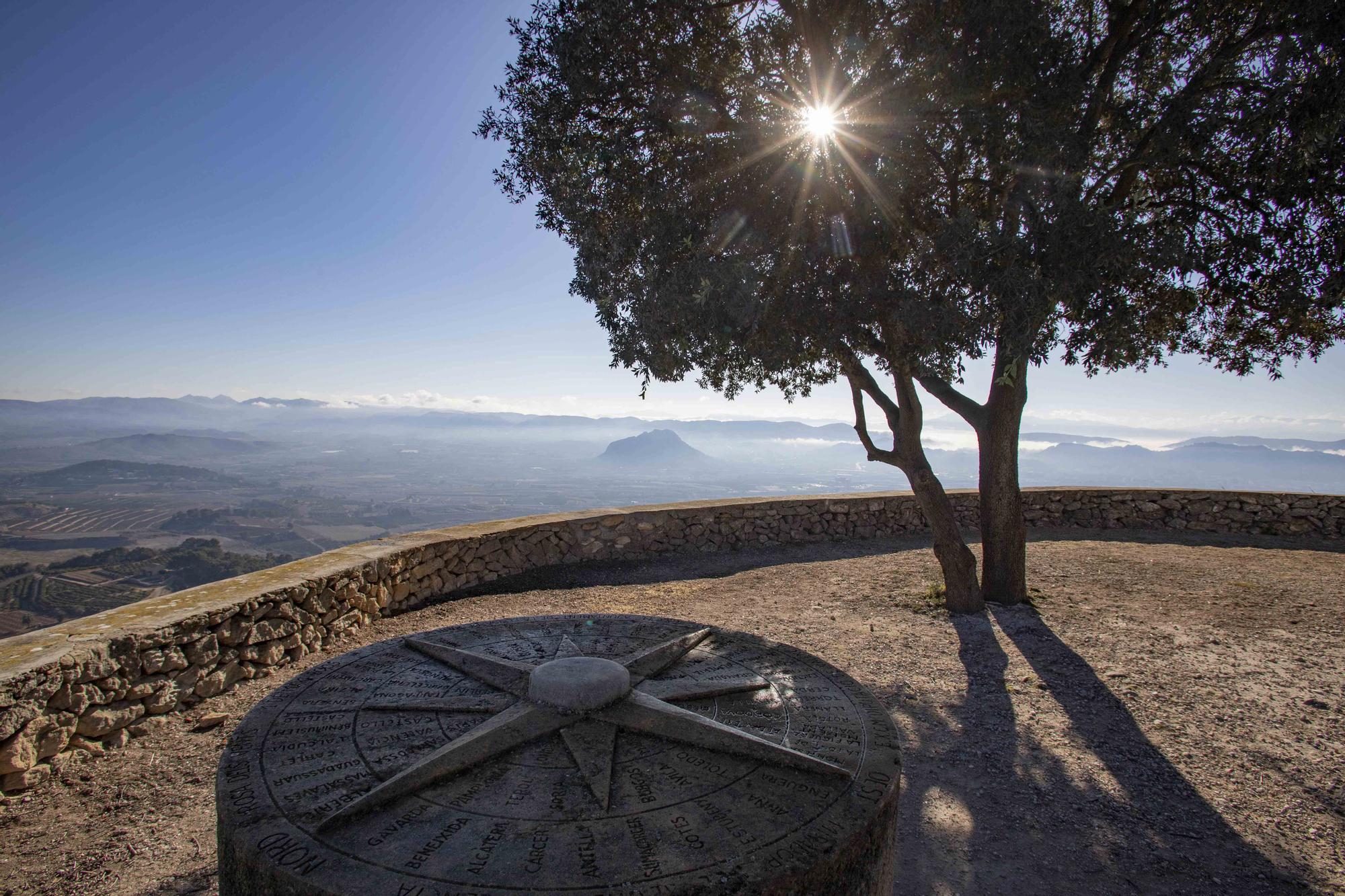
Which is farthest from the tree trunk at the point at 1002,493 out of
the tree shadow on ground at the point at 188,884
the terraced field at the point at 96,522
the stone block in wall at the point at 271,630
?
the terraced field at the point at 96,522

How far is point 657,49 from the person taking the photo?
23.5 feet

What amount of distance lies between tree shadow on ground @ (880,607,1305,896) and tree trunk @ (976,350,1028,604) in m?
2.71

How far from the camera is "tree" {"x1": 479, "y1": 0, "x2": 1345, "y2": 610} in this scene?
227 inches

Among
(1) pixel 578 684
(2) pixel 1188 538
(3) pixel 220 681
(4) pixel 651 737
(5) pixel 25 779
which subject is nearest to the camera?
(4) pixel 651 737

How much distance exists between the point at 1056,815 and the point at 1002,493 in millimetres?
4941

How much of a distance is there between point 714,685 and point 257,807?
2077mm

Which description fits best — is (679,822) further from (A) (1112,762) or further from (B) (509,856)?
(A) (1112,762)

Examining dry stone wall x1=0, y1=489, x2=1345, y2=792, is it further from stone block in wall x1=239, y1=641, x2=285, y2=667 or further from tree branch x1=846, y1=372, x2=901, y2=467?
tree branch x1=846, y1=372, x2=901, y2=467

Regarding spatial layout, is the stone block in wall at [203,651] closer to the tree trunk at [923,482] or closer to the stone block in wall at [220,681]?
the stone block in wall at [220,681]

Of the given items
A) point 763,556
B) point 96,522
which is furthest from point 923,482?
point 96,522

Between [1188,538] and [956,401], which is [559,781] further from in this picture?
[1188,538]

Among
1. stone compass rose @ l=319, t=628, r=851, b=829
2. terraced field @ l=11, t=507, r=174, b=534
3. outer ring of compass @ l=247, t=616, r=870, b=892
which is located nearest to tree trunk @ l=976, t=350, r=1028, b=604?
outer ring of compass @ l=247, t=616, r=870, b=892

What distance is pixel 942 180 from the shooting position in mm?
7551

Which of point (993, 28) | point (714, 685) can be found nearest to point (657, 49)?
point (993, 28)
